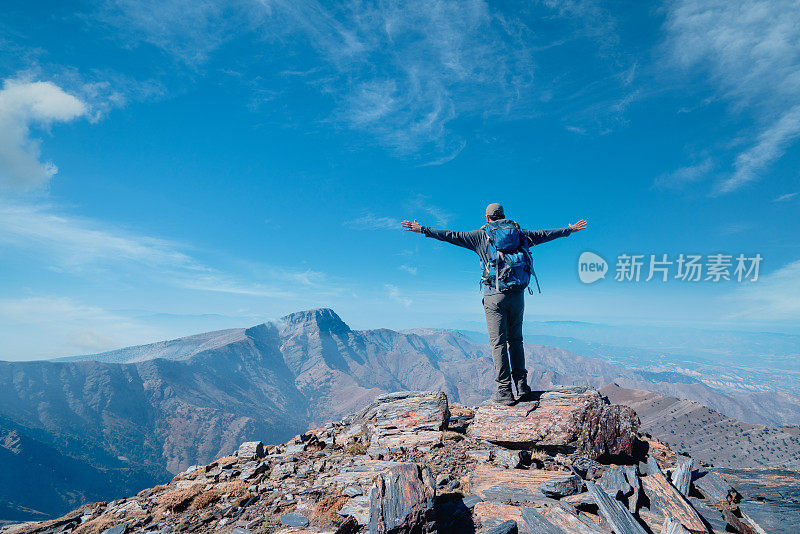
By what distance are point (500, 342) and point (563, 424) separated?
285 centimetres

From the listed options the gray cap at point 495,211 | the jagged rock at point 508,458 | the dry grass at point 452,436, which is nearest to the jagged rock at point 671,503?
the jagged rock at point 508,458

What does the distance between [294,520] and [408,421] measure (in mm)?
5582

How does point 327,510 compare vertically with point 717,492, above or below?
below

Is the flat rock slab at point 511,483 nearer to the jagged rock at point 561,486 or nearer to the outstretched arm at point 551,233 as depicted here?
the jagged rock at point 561,486

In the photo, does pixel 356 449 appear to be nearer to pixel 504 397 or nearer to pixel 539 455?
pixel 504 397

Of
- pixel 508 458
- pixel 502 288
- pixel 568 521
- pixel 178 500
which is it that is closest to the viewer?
pixel 568 521

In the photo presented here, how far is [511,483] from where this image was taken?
812cm

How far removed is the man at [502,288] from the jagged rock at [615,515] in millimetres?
4564

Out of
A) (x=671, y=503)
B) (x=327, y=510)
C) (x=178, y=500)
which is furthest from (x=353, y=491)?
(x=671, y=503)

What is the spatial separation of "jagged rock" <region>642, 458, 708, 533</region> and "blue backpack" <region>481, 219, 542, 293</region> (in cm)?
558

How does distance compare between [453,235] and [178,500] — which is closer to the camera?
[178,500]

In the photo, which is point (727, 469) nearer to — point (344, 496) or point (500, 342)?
point (500, 342)

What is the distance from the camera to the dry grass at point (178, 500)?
959 cm

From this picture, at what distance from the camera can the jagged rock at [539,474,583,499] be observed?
24.1 feet
